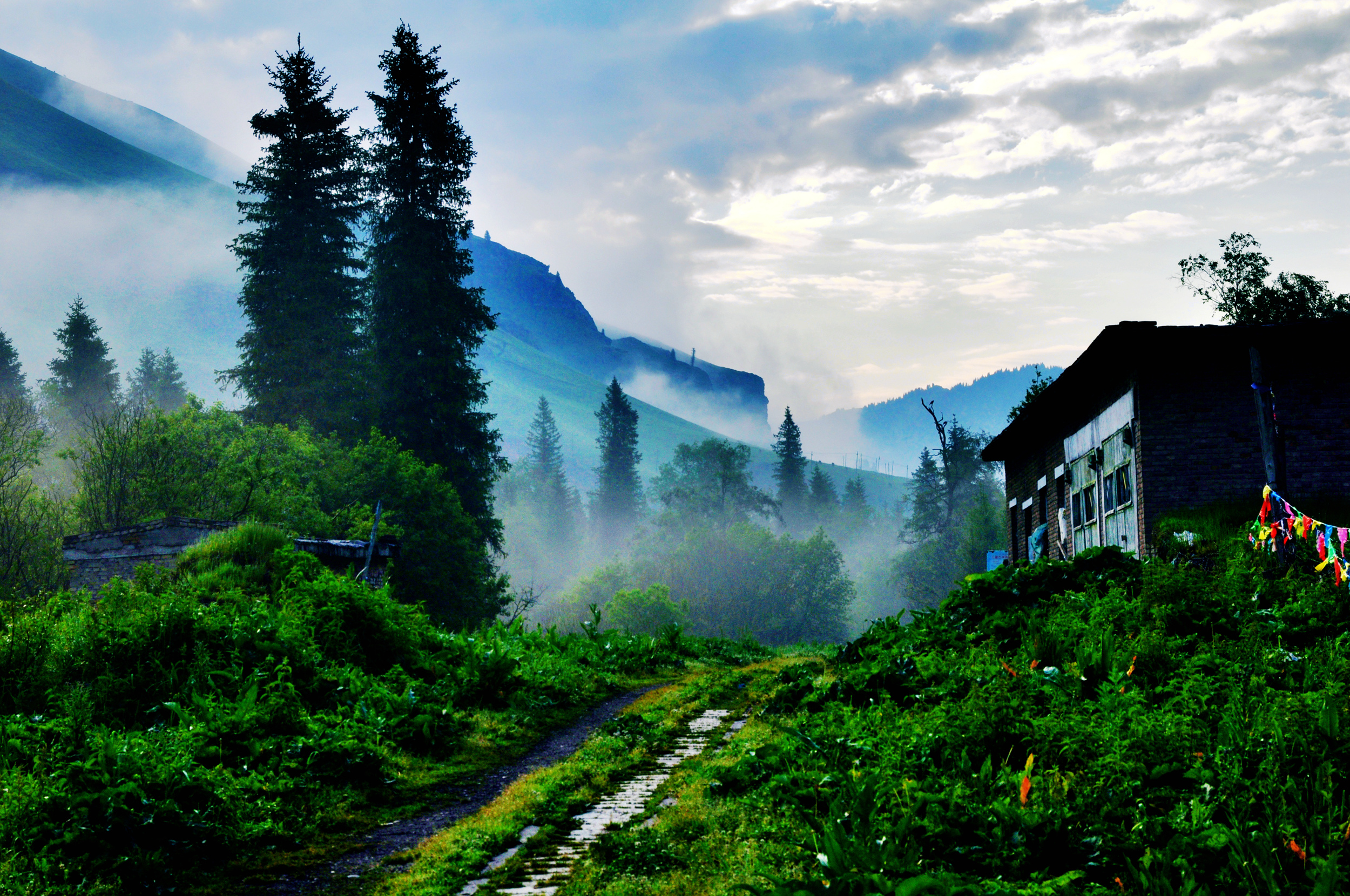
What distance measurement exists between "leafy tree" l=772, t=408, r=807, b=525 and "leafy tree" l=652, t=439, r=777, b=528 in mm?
13823

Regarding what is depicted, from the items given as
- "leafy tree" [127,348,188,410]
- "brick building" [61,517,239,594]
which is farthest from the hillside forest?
"leafy tree" [127,348,188,410]

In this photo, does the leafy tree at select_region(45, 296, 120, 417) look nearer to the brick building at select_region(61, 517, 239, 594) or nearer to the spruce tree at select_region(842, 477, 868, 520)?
the brick building at select_region(61, 517, 239, 594)

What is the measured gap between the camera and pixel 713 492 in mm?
100562

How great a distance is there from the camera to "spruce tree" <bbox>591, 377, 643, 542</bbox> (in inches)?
4306

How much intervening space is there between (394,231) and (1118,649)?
37794 millimetres

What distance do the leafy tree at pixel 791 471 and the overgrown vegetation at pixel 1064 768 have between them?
10332 centimetres

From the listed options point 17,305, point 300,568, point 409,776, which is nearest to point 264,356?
point 300,568

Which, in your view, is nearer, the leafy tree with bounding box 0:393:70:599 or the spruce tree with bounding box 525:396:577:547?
the leafy tree with bounding box 0:393:70:599

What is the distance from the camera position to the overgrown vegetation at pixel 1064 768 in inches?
236

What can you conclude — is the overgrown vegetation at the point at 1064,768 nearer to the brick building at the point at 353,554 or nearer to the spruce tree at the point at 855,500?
the brick building at the point at 353,554

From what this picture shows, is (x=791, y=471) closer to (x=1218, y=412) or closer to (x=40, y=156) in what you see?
(x=1218, y=412)

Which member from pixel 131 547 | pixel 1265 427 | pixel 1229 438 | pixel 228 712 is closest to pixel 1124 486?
pixel 1229 438

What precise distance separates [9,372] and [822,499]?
9805 centimetres

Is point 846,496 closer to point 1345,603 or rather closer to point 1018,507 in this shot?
A: point 1018,507
